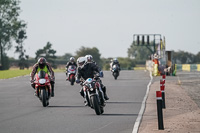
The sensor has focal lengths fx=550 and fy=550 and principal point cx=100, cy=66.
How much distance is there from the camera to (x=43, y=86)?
17.5 m

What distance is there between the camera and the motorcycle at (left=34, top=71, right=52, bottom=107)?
17.3 m

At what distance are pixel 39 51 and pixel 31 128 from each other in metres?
124

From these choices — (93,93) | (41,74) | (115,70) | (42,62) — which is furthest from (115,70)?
A: (93,93)

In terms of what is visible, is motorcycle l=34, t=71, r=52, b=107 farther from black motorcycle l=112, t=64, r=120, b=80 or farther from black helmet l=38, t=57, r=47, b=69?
black motorcycle l=112, t=64, r=120, b=80

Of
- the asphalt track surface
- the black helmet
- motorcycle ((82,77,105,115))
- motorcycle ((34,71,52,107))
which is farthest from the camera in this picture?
the black helmet

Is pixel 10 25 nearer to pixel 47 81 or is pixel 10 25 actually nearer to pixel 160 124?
pixel 47 81

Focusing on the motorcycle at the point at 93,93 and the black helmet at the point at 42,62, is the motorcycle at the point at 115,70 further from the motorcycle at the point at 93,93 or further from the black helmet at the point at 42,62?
the motorcycle at the point at 93,93

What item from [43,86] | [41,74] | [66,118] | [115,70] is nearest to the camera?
[66,118]

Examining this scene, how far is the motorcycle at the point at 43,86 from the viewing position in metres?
17.3

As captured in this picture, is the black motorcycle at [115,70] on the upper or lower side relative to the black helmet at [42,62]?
lower

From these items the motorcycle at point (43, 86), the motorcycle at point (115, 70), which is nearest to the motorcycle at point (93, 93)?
the motorcycle at point (43, 86)

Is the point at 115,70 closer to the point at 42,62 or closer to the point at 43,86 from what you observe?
the point at 42,62

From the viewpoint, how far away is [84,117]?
14195 millimetres

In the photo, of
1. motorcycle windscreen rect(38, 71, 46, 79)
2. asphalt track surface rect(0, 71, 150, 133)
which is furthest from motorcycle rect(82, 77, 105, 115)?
motorcycle windscreen rect(38, 71, 46, 79)
